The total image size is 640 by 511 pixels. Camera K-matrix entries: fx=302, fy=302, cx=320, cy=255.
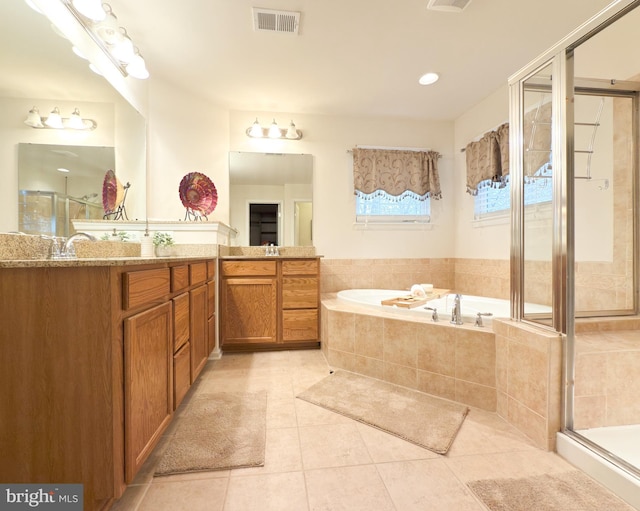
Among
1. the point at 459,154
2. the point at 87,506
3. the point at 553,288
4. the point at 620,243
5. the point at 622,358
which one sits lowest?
the point at 87,506

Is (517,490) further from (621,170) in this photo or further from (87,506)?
(621,170)

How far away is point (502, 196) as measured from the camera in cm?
288

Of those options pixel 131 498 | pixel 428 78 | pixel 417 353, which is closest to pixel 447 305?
pixel 417 353

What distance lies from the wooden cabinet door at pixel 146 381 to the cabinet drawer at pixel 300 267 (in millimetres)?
1375

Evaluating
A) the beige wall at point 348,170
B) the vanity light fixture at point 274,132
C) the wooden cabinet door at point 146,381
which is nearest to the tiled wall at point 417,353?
the beige wall at point 348,170

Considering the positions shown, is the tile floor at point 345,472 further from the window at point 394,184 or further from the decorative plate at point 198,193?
the window at point 394,184

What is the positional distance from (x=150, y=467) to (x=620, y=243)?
2792 millimetres

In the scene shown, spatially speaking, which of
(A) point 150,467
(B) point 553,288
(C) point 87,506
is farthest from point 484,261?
(C) point 87,506

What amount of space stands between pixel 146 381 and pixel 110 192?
156 centimetres

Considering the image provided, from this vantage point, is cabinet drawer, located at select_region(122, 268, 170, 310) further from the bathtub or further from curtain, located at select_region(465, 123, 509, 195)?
curtain, located at select_region(465, 123, 509, 195)

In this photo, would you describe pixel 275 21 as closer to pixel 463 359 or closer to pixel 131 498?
pixel 463 359

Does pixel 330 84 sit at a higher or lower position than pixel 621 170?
higher

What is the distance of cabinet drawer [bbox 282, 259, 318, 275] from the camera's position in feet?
9.08

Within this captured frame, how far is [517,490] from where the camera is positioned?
1162mm
